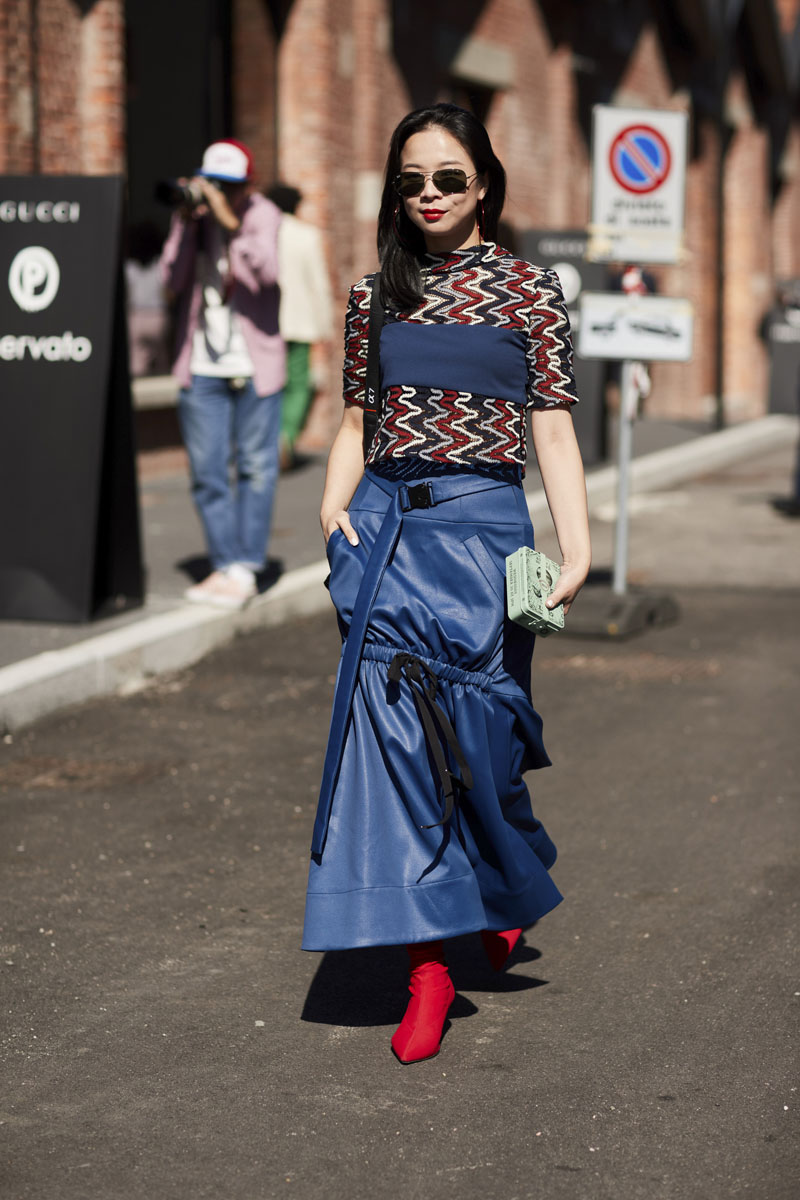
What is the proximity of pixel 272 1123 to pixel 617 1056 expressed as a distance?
81cm

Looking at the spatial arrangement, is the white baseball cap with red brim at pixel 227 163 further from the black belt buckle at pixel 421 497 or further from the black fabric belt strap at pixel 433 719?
the black fabric belt strap at pixel 433 719

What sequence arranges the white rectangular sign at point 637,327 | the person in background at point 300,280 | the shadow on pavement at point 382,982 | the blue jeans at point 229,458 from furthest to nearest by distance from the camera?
the person in background at point 300,280 → the white rectangular sign at point 637,327 → the blue jeans at point 229,458 → the shadow on pavement at point 382,982

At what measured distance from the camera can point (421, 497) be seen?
3.83 meters

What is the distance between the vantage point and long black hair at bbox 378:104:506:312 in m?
3.84

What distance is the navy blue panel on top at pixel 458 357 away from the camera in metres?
3.84

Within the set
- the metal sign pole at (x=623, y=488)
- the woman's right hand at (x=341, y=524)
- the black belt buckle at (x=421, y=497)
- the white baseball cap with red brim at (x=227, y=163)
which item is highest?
the white baseball cap with red brim at (x=227, y=163)

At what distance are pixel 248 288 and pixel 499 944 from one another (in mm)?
4741

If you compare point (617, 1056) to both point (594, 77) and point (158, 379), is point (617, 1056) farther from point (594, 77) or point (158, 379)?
point (594, 77)

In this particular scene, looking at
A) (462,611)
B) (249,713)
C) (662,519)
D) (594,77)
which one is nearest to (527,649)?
(462,611)

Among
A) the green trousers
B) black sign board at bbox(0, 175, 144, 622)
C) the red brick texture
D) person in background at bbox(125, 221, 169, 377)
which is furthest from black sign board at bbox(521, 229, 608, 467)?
black sign board at bbox(0, 175, 144, 622)

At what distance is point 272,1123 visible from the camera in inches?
137

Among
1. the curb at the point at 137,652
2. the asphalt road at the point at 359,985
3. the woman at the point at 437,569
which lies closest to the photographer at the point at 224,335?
the curb at the point at 137,652

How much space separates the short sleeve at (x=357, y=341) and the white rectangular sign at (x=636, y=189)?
526 cm

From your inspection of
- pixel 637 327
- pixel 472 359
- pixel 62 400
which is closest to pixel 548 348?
pixel 472 359
